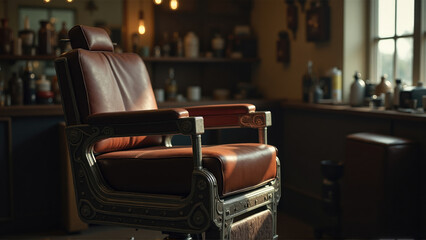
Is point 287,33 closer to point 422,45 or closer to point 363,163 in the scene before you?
point 422,45

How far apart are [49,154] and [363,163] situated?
209cm

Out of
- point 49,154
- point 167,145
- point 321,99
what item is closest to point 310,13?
point 321,99

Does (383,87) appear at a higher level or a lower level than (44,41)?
lower

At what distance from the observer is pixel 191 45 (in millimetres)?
4566

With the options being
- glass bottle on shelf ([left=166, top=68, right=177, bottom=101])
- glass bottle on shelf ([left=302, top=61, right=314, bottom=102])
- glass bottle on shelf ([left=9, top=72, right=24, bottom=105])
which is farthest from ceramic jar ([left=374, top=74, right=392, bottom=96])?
glass bottle on shelf ([left=9, top=72, right=24, bottom=105])

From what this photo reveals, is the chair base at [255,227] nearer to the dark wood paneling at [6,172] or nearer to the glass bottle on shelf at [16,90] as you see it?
the dark wood paneling at [6,172]

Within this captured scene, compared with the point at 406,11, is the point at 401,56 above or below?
below

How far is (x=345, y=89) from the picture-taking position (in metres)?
3.84

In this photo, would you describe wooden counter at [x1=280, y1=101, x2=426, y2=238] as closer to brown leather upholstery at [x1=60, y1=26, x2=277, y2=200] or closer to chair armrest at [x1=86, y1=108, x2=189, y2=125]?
brown leather upholstery at [x1=60, y1=26, x2=277, y2=200]

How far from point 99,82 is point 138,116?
0.41 meters

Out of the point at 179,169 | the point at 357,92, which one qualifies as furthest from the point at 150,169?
the point at 357,92

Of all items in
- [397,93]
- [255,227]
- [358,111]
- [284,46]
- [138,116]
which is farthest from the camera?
[284,46]

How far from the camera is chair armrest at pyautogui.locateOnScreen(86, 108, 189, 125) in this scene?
194 centimetres

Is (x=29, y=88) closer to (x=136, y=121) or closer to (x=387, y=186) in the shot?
(x=136, y=121)
